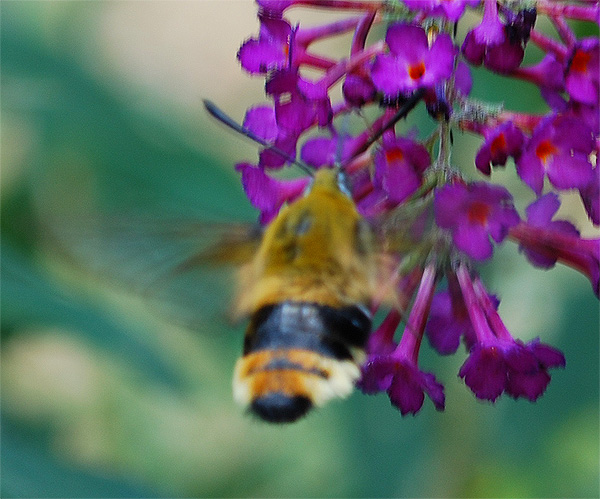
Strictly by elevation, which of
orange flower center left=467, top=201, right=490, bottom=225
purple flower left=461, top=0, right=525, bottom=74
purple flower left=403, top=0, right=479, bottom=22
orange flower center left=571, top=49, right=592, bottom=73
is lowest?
orange flower center left=467, top=201, right=490, bottom=225

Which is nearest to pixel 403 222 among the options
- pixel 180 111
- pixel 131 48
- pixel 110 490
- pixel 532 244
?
pixel 532 244

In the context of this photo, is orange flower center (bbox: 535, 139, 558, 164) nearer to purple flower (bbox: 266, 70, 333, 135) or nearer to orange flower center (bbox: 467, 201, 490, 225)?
orange flower center (bbox: 467, 201, 490, 225)

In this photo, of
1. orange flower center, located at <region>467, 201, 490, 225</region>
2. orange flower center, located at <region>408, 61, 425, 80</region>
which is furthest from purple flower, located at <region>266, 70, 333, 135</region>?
orange flower center, located at <region>467, 201, 490, 225</region>

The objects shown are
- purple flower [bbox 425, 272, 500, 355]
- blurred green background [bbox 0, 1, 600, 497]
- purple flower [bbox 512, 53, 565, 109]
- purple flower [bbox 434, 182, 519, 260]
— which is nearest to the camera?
purple flower [bbox 434, 182, 519, 260]

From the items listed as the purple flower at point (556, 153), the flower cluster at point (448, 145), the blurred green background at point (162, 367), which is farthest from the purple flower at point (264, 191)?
the blurred green background at point (162, 367)

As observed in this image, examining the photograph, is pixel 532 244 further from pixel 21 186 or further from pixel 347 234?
pixel 21 186

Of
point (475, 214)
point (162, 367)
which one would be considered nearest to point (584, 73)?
point (475, 214)

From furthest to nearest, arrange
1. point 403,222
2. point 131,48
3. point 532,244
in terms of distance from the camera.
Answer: point 131,48 → point 532,244 → point 403,222
